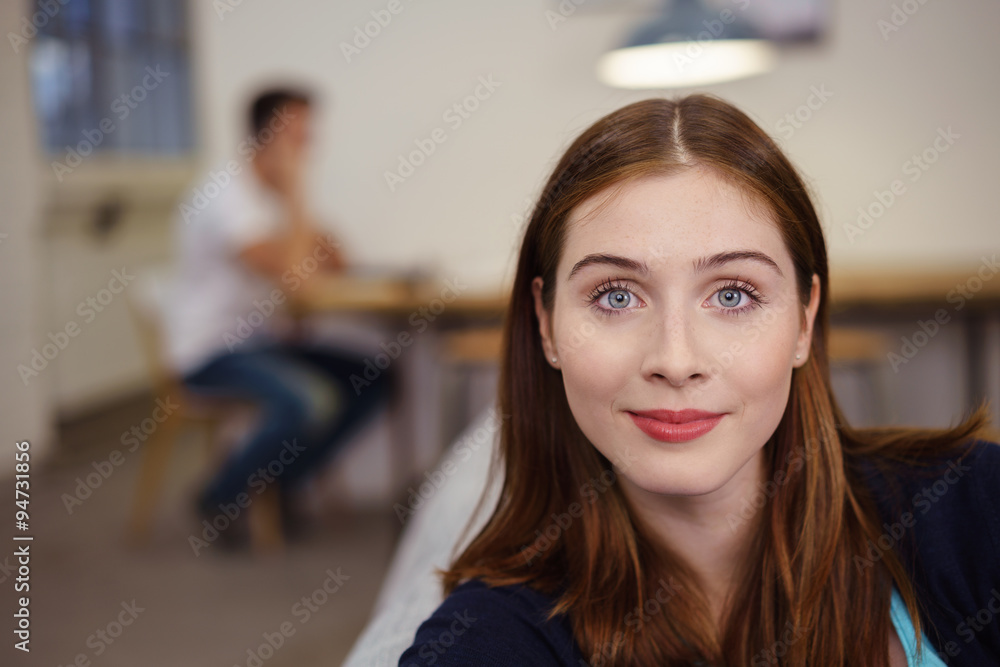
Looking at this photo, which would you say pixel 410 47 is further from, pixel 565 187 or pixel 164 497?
pixel 565 187

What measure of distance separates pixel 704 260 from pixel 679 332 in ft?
0.25

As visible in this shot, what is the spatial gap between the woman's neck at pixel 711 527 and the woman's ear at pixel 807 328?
0.40 feet

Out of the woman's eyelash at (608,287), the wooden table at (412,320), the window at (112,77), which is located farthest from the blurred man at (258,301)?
the woman's eyelash at (608,287)

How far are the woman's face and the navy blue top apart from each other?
18cm

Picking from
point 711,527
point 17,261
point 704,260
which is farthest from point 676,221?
point 17,261

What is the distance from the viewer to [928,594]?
0.90 m

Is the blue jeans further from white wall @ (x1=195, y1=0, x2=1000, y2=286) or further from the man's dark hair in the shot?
the man's dark hair

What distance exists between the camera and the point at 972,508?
36.0 inches

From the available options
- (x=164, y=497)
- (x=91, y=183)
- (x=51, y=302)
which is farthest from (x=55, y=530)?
(x=91, y=183)

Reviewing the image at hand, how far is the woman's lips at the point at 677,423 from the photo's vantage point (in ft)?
2.77

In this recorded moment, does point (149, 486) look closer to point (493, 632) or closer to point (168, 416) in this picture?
point (168, 416)

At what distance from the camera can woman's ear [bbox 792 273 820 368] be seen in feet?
3.17

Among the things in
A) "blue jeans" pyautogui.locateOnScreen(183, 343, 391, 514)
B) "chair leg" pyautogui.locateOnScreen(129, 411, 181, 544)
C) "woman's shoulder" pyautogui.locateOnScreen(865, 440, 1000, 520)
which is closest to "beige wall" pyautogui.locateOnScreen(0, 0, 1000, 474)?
"blue jeans" pyautogui.locateOnScreen(183, 343, 391, 514)

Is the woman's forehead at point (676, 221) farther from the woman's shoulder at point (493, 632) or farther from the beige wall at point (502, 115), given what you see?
the beige wall at point (502, 115)
